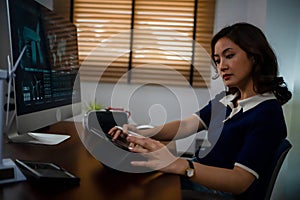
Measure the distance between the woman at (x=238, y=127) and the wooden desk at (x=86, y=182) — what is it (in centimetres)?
7

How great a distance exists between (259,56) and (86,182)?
812 millimetres

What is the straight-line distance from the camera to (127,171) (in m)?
0.88

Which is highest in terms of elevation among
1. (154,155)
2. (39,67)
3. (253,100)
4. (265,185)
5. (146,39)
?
(146,39)

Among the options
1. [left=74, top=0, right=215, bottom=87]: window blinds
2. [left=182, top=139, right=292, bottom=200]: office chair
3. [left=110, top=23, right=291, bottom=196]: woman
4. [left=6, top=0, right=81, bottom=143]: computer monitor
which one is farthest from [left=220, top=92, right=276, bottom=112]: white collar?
[left=74, top=0, right=215, bottom=87]: window blinds

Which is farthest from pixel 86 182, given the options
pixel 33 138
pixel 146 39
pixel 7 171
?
pixel 146 39

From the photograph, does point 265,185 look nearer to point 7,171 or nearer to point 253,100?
point 253,100

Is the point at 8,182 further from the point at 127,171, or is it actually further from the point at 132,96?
the point at 132,96

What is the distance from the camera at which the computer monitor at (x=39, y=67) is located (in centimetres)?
87

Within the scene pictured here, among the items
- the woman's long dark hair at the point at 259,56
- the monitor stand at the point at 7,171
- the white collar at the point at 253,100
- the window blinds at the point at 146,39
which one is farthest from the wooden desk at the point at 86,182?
the window blinds at the point at 146,39

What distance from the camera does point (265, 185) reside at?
1011 millimetres

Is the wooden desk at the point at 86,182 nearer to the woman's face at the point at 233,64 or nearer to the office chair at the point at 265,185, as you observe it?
the office chair at the point at 265,185

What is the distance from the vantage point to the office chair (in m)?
0.95

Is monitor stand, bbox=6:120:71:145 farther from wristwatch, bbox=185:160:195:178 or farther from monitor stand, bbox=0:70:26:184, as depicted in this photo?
wristwatch, bbox=185:160:195:178

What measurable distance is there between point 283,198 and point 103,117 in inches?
62.3
